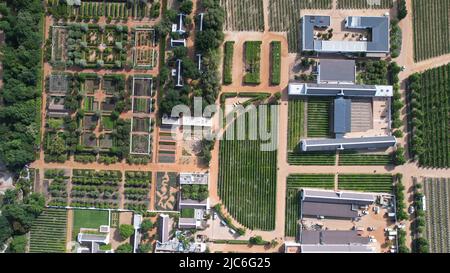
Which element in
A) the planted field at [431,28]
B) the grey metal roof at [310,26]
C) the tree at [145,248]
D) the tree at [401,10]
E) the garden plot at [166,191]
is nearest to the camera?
the tree at [401,10]

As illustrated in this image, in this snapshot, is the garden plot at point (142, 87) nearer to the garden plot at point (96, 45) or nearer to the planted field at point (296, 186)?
the garden plot at point (96, 45)

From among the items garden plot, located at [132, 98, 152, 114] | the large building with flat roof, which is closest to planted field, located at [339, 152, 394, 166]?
the large building with flat roof

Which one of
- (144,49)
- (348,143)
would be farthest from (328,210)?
(144,49)

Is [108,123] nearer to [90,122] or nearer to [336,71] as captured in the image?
[90,122]

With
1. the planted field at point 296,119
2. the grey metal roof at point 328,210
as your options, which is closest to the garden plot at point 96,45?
the planted field at point 296,119

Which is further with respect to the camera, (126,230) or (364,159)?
(364,159)

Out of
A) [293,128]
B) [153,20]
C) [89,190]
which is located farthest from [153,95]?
[293,128]
